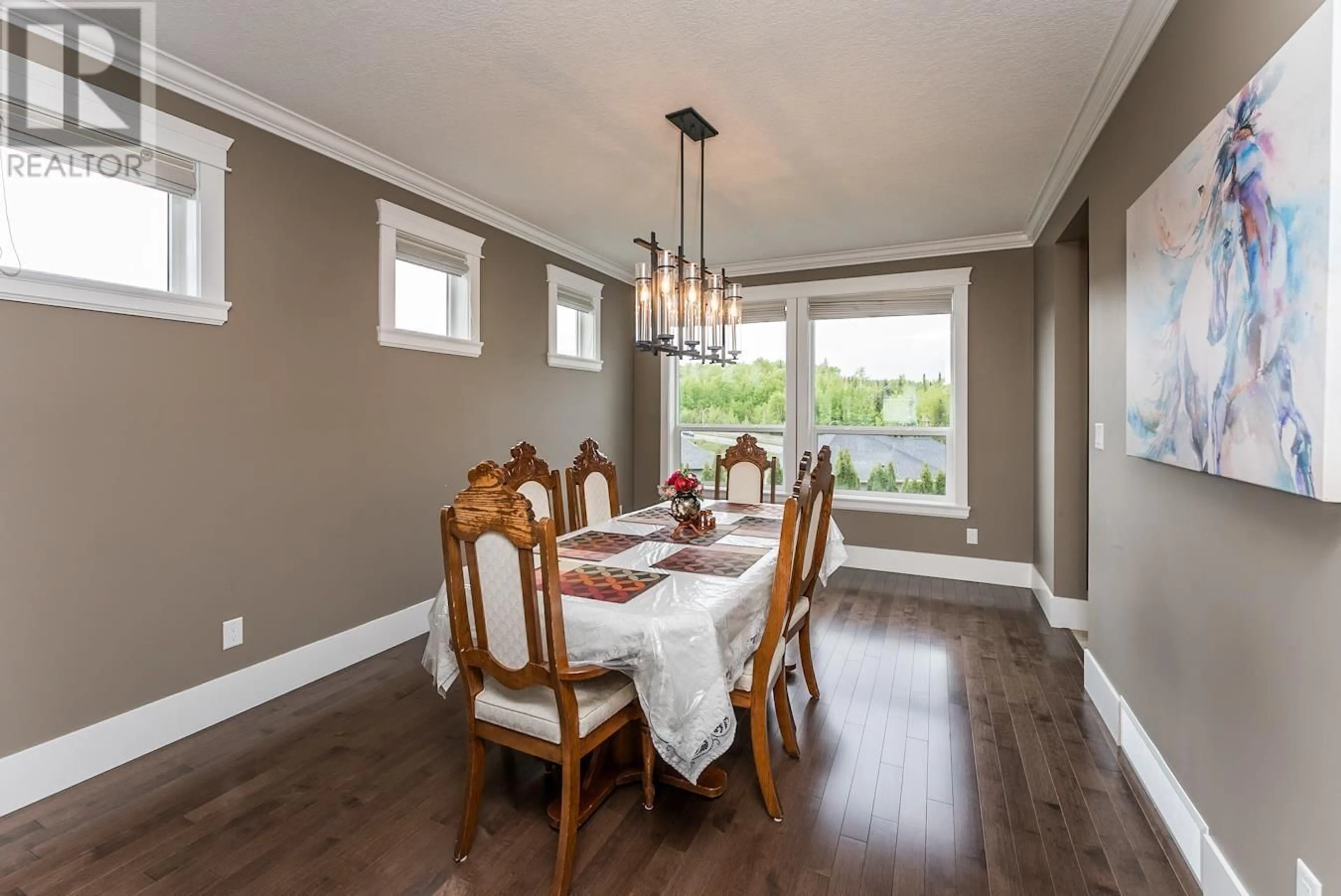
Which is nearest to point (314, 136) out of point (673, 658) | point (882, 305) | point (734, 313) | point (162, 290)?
point (162, 290)

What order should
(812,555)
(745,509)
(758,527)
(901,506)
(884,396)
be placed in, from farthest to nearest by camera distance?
(884,396) < (901,506) < (745,509) < (758,527) < (812,555)

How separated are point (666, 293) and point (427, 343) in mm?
1717

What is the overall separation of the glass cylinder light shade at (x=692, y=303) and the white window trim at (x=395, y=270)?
167 centimetres

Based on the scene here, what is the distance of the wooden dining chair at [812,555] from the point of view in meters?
2.26

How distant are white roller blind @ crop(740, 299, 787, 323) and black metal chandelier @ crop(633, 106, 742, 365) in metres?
2.42

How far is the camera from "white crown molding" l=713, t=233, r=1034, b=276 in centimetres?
453

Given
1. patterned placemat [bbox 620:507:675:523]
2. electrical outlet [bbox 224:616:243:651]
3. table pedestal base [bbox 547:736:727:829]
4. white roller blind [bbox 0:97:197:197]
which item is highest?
white roller blind [bbox 0:97:197:197]

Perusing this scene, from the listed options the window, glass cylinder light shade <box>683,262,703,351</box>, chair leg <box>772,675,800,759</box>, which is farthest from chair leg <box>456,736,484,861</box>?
the window

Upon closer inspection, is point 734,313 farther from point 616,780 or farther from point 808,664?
point 616,780

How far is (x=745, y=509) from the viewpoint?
11.6ft

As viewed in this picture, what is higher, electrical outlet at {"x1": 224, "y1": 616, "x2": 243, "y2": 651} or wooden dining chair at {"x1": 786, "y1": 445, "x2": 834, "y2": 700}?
wooden dining chair at {"x1": 786, "y1": 445, "x2": 834, "y2": 700}

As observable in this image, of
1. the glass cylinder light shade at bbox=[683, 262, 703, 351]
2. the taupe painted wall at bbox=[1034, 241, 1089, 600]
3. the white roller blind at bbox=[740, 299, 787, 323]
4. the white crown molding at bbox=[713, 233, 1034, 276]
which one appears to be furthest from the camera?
the white roller blind at bbox=[740, 299, 787, 323]

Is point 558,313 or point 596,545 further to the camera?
point 558,313

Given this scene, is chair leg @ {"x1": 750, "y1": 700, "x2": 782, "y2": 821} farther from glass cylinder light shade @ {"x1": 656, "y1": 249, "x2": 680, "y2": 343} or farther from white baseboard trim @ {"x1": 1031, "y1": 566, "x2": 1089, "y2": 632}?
white baseboard trim @ {"x1": 1031, "y1": 566, "x2": 1089, "y2": 632}
